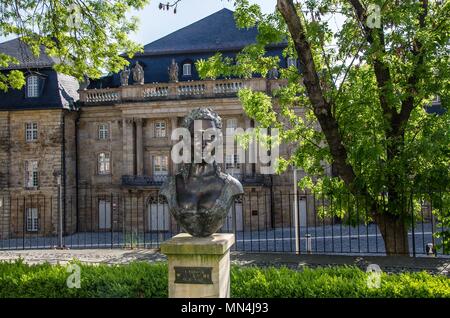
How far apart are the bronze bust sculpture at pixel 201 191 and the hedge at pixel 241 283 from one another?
3.96 ft

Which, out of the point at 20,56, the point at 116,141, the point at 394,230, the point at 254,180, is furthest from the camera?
the point at 116,141

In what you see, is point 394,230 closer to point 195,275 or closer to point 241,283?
point 241,283

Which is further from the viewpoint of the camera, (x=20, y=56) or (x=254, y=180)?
(x=20, y=56)

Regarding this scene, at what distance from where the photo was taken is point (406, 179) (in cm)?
811

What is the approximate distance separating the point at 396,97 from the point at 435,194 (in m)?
1.97

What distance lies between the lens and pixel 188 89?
28.4m

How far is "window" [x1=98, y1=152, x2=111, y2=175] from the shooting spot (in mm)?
30344

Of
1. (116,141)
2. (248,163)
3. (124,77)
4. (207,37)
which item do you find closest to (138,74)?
(124,77)

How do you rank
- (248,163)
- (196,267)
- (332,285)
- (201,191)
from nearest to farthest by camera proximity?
(196,267) < (201,191) < (332,285) < (248,163)

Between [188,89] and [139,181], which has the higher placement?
[188,89]

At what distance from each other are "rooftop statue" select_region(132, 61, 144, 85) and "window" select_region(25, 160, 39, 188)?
28.8ft

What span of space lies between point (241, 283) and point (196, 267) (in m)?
1.21
